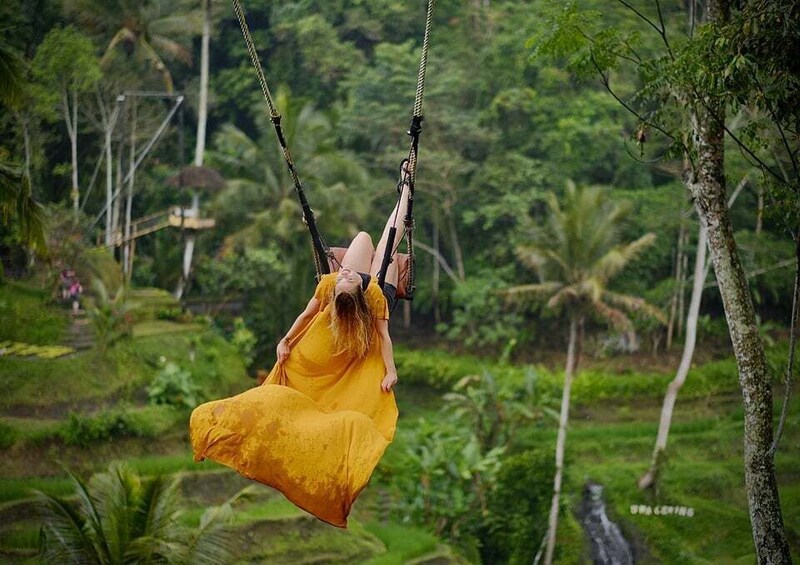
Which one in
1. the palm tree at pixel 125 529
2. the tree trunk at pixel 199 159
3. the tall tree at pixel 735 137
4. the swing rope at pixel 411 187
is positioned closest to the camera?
the swing rope at pixel 411 187

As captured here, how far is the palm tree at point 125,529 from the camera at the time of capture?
655 centimetres

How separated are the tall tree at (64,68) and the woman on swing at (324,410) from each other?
1151 centimetres

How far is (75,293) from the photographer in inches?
536

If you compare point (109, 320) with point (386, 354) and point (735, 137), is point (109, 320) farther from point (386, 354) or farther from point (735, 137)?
point (735, 137)

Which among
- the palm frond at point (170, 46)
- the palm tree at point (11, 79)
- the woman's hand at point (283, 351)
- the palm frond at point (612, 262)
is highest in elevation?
the palm frond at point (170, 46)

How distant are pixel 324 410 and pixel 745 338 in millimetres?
2593

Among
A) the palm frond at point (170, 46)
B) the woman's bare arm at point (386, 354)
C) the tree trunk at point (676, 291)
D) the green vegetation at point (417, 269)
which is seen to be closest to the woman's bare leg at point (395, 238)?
the woman's bare arm at point (386, 354)

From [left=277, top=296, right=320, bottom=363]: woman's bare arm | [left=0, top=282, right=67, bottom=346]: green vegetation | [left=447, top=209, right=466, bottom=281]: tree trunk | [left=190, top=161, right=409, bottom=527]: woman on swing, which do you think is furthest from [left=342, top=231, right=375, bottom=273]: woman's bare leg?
[left=447, top=209, right=466, bottom=281]: tree trunk

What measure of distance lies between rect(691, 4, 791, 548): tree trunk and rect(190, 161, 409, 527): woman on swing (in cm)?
213

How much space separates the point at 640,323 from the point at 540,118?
14.0 ft

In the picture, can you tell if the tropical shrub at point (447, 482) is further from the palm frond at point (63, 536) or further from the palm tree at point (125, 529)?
the palm frond at point (63, 536)

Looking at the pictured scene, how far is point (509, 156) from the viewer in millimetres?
18062

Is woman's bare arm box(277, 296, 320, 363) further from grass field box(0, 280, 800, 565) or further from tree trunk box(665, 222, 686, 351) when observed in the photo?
tree trunk box(665, 222, 686, 351)

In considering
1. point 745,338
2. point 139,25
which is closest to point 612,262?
point 745,338
